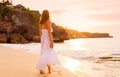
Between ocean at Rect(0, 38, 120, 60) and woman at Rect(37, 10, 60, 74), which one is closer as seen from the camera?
woman at Rect(37, 10, 60, 74)

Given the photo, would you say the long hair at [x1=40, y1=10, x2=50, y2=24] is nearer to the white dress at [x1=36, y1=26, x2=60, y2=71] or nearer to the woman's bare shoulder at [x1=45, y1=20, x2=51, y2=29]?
the woman's bare shoulder at [x1=45, y1=20, x2=51, y2=29]

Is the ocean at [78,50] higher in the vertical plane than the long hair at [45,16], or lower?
lower

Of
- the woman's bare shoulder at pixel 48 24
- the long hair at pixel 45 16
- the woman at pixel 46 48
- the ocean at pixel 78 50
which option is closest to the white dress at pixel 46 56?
the woman at pixel 46 48

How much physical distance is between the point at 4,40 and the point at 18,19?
22429mm

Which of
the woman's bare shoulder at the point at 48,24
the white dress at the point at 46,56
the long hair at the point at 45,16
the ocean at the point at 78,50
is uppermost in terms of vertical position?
the long hair at the point at 45,16

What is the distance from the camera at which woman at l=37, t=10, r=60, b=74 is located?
9.93 m

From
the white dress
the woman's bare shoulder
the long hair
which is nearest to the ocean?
the white dress

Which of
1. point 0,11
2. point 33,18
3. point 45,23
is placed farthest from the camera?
point 33,18

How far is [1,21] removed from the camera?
8469 cm

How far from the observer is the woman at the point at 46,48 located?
9930 mm

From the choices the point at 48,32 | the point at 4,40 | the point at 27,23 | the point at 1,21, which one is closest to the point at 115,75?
the point at 48,32

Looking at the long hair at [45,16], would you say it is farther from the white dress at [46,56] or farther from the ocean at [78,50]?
the ocean at [78,50]

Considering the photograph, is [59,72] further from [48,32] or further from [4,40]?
[4,40]

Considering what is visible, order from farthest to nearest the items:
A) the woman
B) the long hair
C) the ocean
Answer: the ocean < the woman < the long hair
